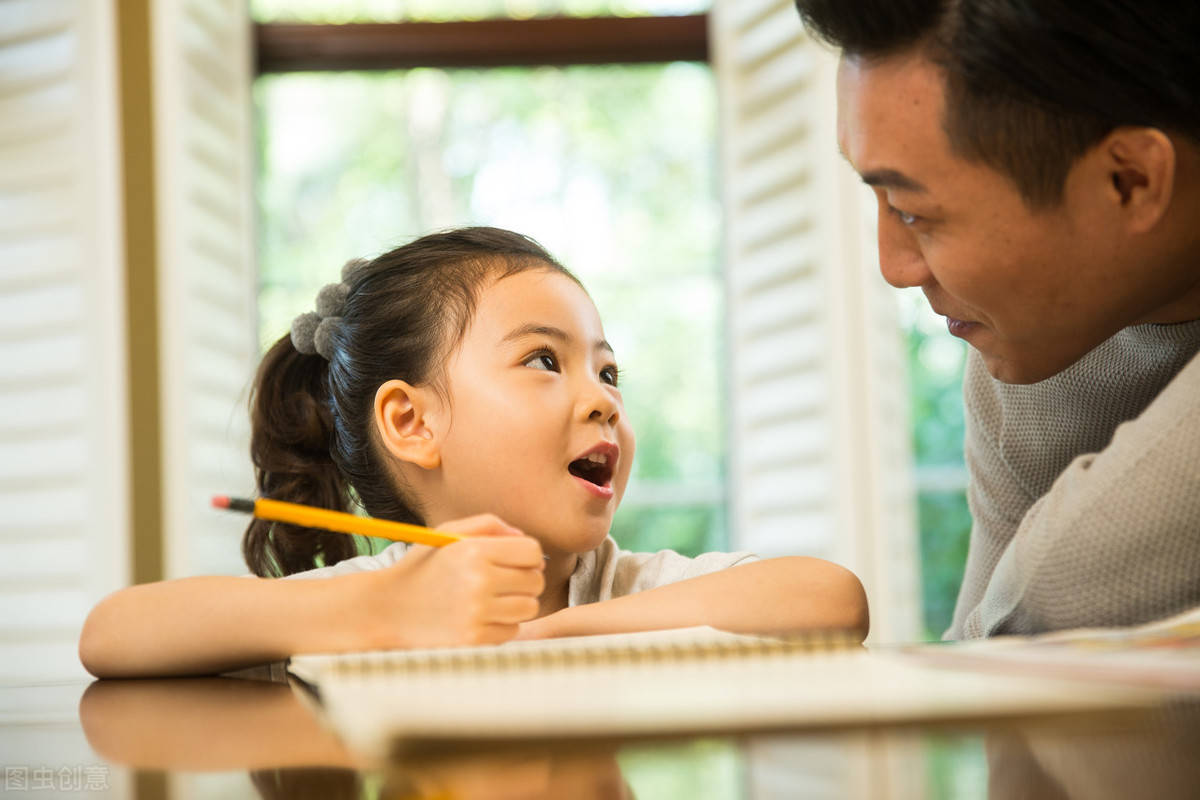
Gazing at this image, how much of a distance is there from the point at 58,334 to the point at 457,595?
1777mm

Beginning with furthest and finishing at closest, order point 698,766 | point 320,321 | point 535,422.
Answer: point 320,321, point 535,422, point 698,766

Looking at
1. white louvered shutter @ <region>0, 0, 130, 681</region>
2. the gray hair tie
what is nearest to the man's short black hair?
the gray hair tie

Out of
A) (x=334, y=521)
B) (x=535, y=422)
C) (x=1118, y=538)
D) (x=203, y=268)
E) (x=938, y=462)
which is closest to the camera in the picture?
(x=1118, y=538)

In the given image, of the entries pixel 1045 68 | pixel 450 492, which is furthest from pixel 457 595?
pixel 1045 68

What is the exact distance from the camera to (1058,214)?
2.97 feet

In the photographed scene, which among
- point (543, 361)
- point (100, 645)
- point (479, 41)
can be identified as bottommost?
point (100, 645)

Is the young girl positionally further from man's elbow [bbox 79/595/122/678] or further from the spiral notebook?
the spiral notebook

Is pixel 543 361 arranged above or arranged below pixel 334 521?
above

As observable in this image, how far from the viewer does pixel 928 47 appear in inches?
35.2

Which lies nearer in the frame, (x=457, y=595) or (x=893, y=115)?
(x=457, y=595)

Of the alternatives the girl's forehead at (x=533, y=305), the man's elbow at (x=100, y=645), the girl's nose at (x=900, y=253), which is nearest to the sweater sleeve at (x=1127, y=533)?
the girl's nose at (x=900, y=253)

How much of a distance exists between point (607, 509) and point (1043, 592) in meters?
0.53

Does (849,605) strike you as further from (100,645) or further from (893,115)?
(100,645)

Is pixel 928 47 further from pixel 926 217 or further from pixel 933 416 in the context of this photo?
pixel 933 416
